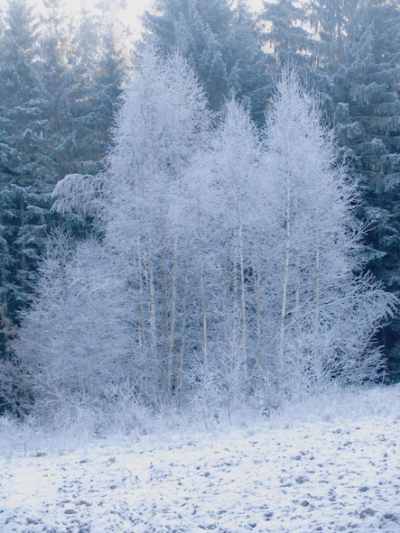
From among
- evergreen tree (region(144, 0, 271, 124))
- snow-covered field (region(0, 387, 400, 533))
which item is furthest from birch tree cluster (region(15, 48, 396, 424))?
snow-covered field (region(0, 387, 400, 533))

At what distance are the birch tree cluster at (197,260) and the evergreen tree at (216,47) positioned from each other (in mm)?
3639

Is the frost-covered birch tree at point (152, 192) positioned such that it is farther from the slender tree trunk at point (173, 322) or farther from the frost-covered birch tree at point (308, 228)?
the frost-covered birch tree at point (308, 228)

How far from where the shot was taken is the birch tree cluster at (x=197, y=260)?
17531mm

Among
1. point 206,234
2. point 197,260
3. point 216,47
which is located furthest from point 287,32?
point 197,260

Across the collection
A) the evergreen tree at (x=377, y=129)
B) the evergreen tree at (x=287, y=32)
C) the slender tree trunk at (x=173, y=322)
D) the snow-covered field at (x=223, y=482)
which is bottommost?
the snow-covered field at (x=223, y=482)

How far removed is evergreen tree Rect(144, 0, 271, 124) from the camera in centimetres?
2362

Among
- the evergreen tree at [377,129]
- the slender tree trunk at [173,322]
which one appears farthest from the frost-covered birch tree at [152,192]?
the evergreen tree at [377,129]

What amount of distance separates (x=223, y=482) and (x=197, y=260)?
1117 cm

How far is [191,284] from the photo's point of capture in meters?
19.5

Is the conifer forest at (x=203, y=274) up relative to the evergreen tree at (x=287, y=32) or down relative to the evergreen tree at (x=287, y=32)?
down

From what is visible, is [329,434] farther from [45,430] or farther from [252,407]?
[45,430]

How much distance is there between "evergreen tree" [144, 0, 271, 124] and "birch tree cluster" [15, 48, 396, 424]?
11.9ft

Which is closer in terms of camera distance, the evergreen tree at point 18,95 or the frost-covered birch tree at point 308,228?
the frost-covered birch tree at point 308,228

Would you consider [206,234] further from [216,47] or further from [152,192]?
[216,47]
